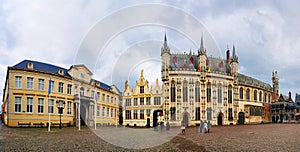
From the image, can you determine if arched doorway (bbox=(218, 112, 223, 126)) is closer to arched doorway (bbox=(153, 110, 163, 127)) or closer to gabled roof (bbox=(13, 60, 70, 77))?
arched doorway (bbox=(153, 110, 163, 127))

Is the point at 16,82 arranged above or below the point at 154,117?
above

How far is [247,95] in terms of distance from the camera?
213 feet

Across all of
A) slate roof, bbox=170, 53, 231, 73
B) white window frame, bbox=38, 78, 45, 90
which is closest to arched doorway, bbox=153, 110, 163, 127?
slate roof, bbox=170, 53, 231, 73

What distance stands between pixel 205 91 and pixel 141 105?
2490 cm

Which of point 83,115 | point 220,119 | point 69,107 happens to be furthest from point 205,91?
point 69,107

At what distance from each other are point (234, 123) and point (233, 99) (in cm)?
583

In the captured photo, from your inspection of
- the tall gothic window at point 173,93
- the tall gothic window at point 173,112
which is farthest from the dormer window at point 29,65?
the tall gothic window at point 173,112

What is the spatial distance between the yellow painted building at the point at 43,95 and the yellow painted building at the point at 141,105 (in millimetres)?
3181

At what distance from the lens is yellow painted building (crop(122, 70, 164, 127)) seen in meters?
23.2

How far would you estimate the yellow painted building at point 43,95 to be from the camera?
1272 inches

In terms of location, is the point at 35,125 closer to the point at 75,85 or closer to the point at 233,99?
the point at 75,85

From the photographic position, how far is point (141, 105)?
3000cm

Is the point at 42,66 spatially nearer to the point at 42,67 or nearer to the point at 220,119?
the point at 42,67

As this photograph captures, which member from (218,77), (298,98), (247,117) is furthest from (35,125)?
(298,98)
